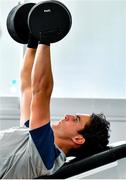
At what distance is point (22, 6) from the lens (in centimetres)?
185

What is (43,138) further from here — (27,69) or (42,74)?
(27,69)

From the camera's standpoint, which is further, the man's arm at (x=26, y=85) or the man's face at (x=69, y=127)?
the man's arm at (x=26, y=85)

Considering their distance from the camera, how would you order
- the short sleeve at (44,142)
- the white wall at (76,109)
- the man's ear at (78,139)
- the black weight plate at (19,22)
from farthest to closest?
the white wall at (76,109), the black weight plate at (19,22), the man's ear at (78,139), the short sleeve at (44,142)

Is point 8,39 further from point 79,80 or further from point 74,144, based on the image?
point 74,144

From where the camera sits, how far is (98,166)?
4.87 feet

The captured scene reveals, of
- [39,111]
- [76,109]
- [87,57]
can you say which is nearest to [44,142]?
[39,111]

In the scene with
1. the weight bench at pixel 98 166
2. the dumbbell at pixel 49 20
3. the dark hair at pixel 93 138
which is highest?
the dumbbell at pixel 49 20

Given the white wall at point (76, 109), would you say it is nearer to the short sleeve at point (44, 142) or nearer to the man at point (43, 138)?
the man at point (43, 138)

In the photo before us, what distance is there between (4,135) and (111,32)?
4.86 ft

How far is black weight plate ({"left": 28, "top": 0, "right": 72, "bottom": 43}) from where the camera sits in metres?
1.46

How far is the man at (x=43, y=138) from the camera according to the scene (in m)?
1.43

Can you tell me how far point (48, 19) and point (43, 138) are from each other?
522 millimetres

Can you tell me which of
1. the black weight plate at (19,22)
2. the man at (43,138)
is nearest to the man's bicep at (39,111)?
the man at (43,138)

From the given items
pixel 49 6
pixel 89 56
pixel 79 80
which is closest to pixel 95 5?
pixel 89 56
